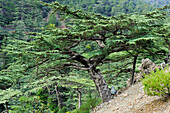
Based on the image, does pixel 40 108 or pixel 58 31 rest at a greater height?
pixel 58 31

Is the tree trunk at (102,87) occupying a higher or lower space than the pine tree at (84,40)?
lower

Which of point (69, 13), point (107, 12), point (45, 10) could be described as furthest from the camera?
point (107, 12)

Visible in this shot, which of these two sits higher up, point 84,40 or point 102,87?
point 84,40

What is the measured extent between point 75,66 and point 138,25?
3595 mm

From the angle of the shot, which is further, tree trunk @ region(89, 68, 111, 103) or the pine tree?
tree trunk @ region(89, 68, 111, 103)

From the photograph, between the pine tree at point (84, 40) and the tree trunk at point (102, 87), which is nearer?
the pine tree at point (84, 40)

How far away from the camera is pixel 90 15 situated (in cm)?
589

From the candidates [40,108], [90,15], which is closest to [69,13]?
[90,15]

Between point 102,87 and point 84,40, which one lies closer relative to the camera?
point 84,40

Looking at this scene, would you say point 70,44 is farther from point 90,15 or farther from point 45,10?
point 45,10

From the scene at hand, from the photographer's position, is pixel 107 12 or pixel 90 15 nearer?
pixel 90 15

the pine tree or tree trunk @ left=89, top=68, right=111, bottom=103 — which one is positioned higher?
the pine tree

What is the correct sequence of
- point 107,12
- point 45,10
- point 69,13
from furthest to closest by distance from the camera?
point 107,12 → point 45,10 → point 69,13

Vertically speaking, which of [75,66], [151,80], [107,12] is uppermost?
[107,12]
